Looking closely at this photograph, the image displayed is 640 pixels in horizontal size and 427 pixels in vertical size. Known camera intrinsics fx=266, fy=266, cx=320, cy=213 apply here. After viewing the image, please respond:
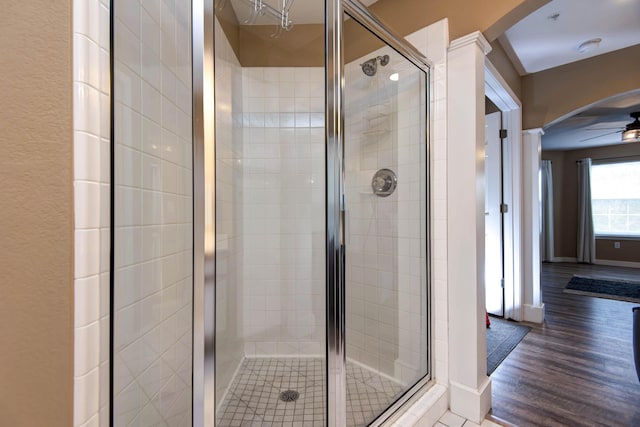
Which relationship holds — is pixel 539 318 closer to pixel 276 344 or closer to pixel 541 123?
pixel 541 123

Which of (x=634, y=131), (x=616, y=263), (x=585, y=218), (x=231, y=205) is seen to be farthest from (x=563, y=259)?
(x=231, y=205)

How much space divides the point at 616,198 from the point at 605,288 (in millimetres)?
2925

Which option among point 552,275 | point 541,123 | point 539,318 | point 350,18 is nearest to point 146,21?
point 350,18

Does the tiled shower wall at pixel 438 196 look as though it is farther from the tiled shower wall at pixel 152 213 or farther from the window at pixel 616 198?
the window at pixel 616 198

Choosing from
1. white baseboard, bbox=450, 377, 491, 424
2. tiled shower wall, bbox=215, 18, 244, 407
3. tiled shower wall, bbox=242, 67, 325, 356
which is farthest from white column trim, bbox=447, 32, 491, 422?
tiled shower wall, bbox=215, 18, 244, 407

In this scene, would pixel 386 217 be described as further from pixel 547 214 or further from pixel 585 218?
pixel 585 218

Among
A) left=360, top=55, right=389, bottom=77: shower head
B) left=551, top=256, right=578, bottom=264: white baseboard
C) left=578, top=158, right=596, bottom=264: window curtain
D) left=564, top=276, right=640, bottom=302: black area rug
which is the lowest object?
left=564, top=276, right=640, bottom=302: black area rug

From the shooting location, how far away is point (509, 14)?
1.41 m

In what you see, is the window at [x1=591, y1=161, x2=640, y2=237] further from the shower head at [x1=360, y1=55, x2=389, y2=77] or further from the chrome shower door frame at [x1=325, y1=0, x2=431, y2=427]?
the chrome shower door frame at [x1=325, y1=0, x2=431, y2=427]

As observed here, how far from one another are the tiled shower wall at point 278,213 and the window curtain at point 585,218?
6.76 metres

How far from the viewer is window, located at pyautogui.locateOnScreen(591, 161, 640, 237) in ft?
17.4

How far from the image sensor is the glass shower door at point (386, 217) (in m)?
1.56

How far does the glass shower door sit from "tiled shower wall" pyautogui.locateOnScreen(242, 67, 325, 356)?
13.8 inches

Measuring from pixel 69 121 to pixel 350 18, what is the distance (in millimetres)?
1237
